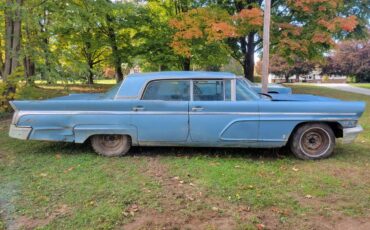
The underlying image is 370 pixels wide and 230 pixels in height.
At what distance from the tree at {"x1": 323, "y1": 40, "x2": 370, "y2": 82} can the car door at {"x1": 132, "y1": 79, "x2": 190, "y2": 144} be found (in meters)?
40.4

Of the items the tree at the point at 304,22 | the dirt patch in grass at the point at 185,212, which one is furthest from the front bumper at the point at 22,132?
the tree at the point at 304,22

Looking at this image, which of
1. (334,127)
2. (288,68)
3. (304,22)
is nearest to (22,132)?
(334,127)

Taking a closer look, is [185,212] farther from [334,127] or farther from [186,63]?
[186,63]

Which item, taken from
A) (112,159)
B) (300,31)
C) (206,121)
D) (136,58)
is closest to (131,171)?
(112,159)

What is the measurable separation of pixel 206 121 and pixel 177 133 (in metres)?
0.50

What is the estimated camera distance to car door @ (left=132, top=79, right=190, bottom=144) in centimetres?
532

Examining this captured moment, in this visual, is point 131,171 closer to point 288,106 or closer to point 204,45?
point 288,106

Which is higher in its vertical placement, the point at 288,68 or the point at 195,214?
the point at 288,68

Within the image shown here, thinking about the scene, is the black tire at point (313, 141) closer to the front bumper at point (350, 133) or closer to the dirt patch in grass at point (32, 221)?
the front bumper at point (350, 133)

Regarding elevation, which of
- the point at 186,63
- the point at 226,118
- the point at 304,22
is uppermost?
the point at 304,22

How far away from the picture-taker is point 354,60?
43.6m

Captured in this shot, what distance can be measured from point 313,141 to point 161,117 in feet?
8.11

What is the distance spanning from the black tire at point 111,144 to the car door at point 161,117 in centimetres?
28

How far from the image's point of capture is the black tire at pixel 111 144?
551cm
